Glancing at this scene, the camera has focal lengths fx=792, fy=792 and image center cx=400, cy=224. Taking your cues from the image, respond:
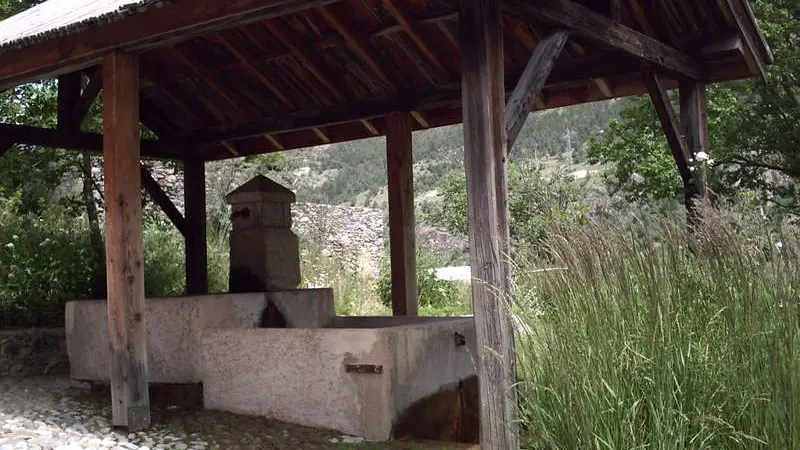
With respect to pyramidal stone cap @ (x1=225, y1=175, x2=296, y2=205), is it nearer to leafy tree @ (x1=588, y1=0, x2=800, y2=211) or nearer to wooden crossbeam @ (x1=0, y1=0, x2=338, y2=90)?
wooden crossbeam @ (x1=0, y1=0, x2=338, y2=90)

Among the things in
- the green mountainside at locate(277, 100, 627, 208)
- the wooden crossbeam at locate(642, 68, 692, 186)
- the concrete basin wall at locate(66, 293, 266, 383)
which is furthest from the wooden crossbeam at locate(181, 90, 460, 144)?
the green mountainside at locate(277, 100, 627, 208)

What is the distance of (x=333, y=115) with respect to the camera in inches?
279

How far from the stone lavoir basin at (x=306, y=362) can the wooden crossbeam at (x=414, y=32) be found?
2.11 meters

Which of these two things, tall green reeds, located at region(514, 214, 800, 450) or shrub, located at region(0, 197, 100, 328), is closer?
tall green reeds, located at region(514, 214, 800, 450)

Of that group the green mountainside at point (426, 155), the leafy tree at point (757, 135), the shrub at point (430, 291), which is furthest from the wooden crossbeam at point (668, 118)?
the green mountainside at point (426, 155)

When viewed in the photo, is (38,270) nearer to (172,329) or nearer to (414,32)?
(172,329)

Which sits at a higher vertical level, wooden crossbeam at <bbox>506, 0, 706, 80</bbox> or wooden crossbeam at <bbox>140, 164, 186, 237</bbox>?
wooden crossbeam at <bbox>506, 0, 706, 80</bbox>

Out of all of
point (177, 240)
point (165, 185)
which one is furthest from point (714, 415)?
point (165, 185)

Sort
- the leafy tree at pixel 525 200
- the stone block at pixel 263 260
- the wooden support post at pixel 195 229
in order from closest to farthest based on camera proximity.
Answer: the stone block at pixel 263 260 < the wooden support post at pixel 195 229 < the leafy tree at pixel 525 200

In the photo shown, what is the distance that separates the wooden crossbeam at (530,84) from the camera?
13.2 feet

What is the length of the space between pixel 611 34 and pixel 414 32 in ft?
5.24

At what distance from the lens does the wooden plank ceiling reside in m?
5.79

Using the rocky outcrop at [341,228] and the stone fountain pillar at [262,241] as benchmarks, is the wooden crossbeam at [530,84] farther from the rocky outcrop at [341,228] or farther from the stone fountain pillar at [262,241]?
the rocky outcrop at [341,228]

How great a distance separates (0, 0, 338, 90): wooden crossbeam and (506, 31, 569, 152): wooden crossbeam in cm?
109
